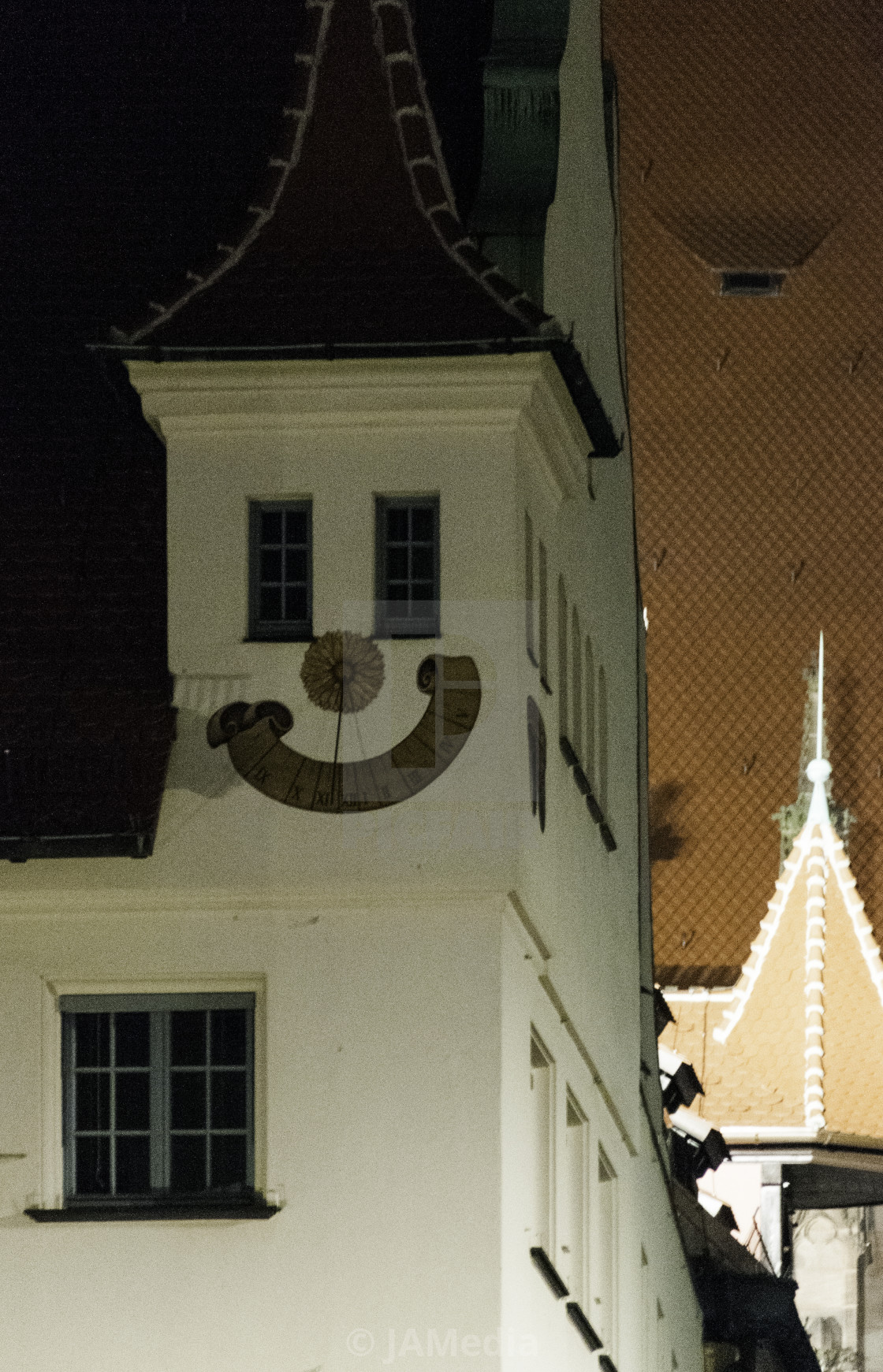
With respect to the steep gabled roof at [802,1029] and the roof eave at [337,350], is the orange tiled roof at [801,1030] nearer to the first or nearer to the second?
the steep gabled roof at [802,1029]

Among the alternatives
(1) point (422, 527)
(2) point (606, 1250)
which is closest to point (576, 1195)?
(2) point (606, 1250)

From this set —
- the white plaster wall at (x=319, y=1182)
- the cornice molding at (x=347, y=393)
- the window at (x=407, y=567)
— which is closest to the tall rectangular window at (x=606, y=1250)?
the white plaster wall at (x=319, y=1182)

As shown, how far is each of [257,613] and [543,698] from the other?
1.52m

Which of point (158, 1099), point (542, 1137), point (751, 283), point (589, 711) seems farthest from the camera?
point (751, 283)

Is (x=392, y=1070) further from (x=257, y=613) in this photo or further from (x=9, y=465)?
(x=9, y=465)

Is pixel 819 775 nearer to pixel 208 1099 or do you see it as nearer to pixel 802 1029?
pixel 802 1029

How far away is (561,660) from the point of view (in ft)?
54.5

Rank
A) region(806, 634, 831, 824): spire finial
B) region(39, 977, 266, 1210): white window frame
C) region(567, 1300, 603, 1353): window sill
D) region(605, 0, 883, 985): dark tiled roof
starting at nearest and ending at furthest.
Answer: region(39, 977, 266, 1210): white window frame
region(567, 1300, 603, 1353): window sill
region(806, 634, 831, 824): spire finial
region(605, 0, 883, 985): dark tiled roof

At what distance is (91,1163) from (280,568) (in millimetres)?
2807

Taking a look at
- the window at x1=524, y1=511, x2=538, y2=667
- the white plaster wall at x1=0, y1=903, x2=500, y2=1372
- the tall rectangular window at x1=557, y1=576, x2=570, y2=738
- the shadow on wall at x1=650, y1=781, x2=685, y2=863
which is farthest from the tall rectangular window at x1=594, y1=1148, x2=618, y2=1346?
the shadow on wall at x1=650, y1=781, x2=685, y2=863

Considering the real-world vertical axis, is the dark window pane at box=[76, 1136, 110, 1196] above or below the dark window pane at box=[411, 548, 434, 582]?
below

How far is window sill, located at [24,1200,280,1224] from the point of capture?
14.1m

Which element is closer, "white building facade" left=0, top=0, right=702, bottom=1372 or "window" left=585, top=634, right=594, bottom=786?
"white building facade" left=0, top=0, right=702, bottom=1372

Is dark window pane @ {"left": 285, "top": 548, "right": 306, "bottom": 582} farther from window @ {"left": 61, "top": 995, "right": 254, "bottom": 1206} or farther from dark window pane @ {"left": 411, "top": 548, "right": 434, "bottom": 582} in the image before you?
window @ {"left": 61, "top": 995, "right": 254, "bottom": 1206}
